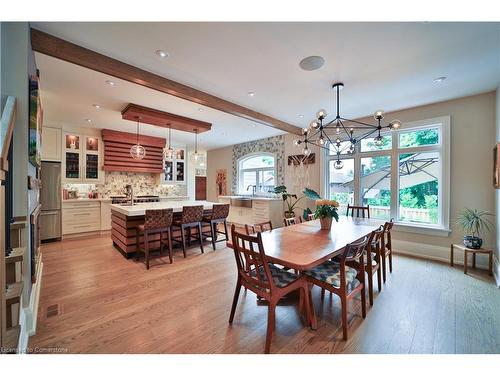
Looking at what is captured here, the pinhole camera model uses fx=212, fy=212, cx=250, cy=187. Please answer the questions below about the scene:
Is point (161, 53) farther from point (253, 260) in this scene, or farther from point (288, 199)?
point (288, 199)

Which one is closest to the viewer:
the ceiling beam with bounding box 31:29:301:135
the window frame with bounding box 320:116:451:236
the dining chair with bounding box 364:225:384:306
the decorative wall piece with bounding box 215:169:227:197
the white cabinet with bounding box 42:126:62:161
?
the ceiling beam with bounding box 31:29:301:135

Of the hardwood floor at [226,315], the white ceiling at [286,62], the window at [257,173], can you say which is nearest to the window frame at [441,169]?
the white ceiling at [286,62]

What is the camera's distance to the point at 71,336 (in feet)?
5.66

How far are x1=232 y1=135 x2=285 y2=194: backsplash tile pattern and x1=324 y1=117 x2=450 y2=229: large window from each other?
5.61ft

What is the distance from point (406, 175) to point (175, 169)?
6.04 meters

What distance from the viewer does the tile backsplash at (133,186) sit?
546 centimetres

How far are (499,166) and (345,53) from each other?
7.74 ft

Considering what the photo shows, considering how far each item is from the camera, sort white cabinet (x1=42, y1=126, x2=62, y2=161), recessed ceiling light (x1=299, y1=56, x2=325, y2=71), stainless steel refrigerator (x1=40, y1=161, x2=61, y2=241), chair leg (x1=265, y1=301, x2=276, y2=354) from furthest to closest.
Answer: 1. white cabinet (x1=42, y1=126, x2=62, y2=161)
2. stainless steel refrigerator (x1=40, y1=161, x2=61, y2=241)
3. recessed ceiling light (x1=299, y1=56, x2=325, y2=71)
4. chair leg (x1=265, y1=301, x2=276, y2=354)

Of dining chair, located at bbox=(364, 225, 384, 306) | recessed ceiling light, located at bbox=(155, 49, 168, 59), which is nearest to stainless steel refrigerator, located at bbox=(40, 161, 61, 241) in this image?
recessed ceiling light, located at bbox=(155, 49, 168, 59)

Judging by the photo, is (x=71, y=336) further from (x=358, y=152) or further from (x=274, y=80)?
(x=358, y=152)

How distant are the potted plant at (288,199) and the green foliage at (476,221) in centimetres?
296

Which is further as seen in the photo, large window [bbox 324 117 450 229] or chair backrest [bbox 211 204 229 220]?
chair backrest [bbox 211 204 229 220]

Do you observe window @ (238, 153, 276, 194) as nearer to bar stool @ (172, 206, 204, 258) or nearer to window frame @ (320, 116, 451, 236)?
window frame @ (320, 116, 451, 236)

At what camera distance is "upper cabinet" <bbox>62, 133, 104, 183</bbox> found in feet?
16.0
